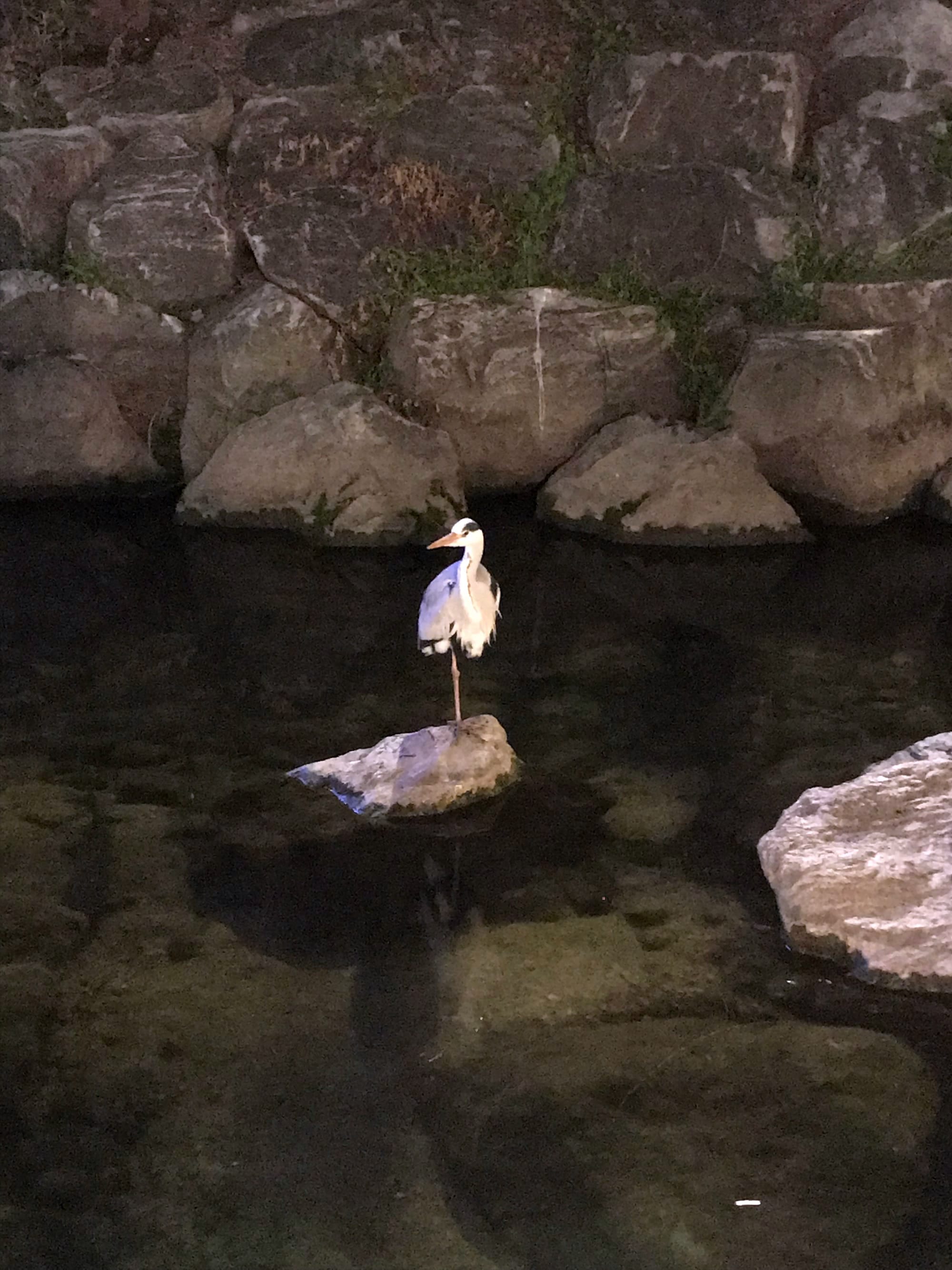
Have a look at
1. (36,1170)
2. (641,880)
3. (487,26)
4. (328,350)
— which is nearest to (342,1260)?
(36,1170)

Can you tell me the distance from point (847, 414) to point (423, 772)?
443 cm

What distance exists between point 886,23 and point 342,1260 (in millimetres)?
8639

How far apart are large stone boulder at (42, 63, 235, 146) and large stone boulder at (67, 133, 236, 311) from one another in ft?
1.01

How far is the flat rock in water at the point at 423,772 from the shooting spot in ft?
14.2

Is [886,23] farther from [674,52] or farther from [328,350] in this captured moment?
[328,350]

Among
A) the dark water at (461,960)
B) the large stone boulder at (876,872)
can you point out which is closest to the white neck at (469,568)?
the dark water at (461,960)

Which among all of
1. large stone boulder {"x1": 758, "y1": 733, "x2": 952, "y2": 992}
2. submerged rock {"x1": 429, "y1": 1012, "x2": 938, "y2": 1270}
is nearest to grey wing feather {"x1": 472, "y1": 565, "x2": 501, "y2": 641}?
large stone boulder {"x1": 758, "y1": 733, "x2": 952, "y2": 992}

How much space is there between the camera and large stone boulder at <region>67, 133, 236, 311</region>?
7.95 metres

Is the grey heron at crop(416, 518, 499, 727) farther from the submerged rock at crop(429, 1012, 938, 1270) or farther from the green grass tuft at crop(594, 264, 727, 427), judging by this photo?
the green grass tuft at crop(594, 264, 727, 427)

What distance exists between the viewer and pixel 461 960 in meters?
3.59

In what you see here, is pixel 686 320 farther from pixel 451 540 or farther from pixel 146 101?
pixel 146 101

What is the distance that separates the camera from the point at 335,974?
3539 mm

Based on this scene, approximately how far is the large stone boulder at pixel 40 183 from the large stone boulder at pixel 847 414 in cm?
498

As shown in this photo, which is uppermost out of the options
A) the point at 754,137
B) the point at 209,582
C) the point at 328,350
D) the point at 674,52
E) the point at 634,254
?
the point at 674,52
